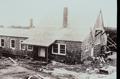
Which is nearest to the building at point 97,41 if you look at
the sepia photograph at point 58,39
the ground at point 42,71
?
the sepia photograph at point 58,39

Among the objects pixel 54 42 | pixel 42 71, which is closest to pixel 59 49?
pixel 54 42

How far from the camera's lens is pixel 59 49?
152 centimetres

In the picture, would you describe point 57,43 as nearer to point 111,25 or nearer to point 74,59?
point 74,59

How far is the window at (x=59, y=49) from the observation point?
4.95ft

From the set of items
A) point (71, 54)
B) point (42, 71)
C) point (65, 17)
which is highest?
point (65, 17)

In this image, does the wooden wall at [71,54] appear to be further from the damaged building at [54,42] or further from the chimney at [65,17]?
the chimney at [65,17]

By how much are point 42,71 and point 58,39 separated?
25 cm

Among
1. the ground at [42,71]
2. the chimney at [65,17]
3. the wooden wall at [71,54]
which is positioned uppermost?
the chimney at [65,17]

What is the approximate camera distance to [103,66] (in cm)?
145

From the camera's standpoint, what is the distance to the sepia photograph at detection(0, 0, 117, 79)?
4.70ft

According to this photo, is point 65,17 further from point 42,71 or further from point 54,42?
point 42,71

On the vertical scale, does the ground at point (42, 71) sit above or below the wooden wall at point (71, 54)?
below

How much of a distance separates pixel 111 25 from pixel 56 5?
0.39m

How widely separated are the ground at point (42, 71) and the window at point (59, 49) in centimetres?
8
